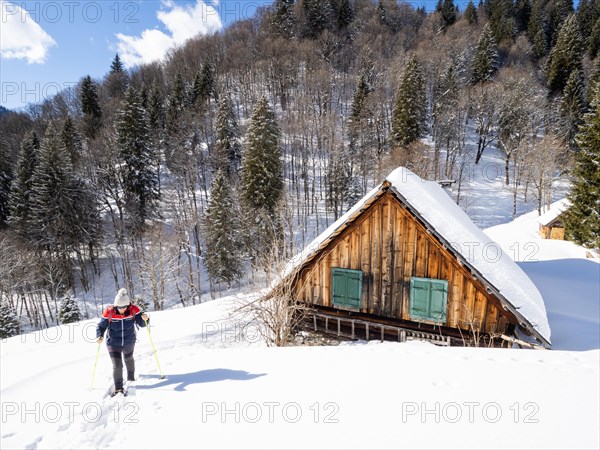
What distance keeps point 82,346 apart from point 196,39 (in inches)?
2952

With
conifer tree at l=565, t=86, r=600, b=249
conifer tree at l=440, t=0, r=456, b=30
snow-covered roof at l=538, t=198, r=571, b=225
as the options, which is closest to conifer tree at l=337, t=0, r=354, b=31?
conifer tree at l=440, t=0, r=456, b=30

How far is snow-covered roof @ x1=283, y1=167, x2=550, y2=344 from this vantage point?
794 centimetres

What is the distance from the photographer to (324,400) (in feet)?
17.4

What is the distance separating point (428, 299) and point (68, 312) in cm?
2510

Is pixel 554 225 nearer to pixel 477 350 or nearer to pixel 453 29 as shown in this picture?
pixel 477 350

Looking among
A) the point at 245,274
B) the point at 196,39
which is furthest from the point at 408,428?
the point at 196,39

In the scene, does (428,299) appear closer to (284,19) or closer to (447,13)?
(284,19)

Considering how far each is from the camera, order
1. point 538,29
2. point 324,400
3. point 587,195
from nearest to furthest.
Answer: point 324,400 < point 587,195 < point 538,29

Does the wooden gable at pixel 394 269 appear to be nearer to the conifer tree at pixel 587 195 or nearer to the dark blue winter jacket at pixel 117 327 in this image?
the dark blue winter jacket at pixel 117 327

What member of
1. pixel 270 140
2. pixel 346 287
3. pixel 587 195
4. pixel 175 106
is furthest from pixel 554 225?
pixel 175 106

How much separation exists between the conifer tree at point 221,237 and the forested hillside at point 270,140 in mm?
128

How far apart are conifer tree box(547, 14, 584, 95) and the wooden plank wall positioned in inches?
2278

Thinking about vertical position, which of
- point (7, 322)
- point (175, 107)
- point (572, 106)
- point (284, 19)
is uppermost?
point (284, 19)

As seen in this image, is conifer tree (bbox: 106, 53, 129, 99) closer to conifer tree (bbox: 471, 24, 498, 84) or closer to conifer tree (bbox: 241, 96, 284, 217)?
conifer tree (bbox: 241, 96, 284, 217)
